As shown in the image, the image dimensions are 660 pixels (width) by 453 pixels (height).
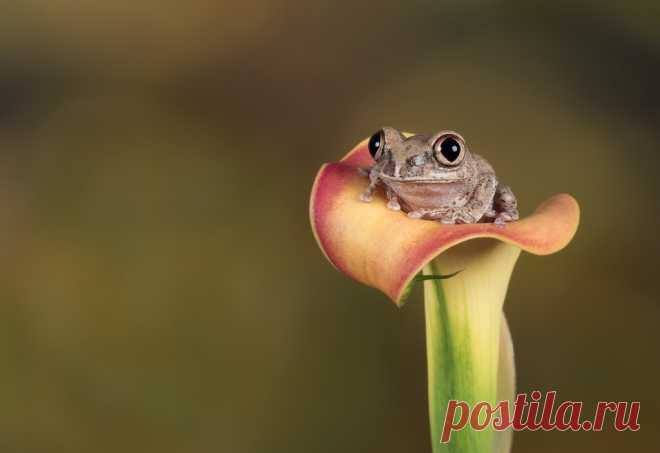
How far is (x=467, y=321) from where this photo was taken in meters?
0.78

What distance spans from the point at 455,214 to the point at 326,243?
16cm

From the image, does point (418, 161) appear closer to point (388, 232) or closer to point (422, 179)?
point (422, 179)

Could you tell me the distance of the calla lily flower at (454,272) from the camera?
0.71 meters

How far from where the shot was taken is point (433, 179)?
78 cm

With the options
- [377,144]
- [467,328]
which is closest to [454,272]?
[467,328]

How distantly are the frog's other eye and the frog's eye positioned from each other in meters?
0.06

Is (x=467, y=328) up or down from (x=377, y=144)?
down

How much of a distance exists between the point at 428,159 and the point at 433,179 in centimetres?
2

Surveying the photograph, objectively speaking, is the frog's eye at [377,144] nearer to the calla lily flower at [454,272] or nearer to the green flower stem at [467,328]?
the calla lily flower at [454,272]

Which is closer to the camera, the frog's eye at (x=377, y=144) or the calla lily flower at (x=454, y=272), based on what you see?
the calla lily flower at (x=454, y=272)

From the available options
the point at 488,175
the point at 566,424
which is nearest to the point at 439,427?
the point at 488,175

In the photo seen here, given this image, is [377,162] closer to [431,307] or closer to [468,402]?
[431,307]

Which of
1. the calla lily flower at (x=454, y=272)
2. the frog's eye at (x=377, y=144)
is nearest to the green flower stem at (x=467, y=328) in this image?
the calla lily flower at (x=454, y=272)

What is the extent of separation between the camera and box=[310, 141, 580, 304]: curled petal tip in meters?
0.64
